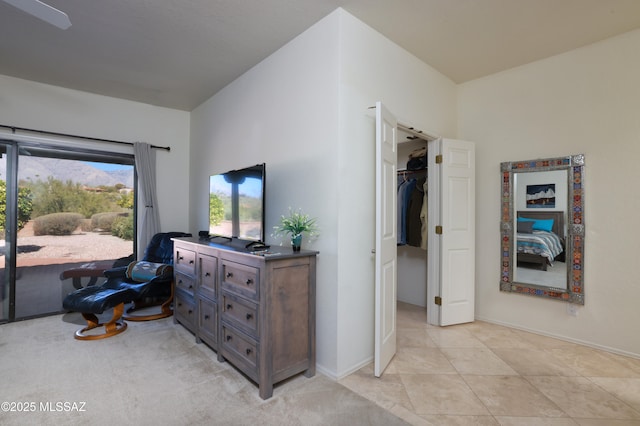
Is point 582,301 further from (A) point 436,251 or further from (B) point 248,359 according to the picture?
(B) point 248,359

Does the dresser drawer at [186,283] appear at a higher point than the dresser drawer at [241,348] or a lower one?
higher

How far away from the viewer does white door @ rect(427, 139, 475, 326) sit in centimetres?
330

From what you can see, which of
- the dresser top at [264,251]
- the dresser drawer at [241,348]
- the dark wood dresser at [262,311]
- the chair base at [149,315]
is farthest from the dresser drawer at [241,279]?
the chair base at [149,315]

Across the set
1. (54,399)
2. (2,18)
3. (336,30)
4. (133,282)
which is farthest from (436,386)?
(2,18)

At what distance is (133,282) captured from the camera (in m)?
3.53

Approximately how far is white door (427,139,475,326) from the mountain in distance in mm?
4010

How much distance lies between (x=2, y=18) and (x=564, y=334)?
555 cm

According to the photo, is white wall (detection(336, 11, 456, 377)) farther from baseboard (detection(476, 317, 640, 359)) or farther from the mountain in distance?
the mountain in distance

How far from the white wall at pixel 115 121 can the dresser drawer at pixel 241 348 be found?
2689mm

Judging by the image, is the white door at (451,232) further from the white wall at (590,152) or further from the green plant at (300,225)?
the green plant at (300,225)

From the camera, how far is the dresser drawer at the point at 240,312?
211 centimetres

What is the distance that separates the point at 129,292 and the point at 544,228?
14.0ft

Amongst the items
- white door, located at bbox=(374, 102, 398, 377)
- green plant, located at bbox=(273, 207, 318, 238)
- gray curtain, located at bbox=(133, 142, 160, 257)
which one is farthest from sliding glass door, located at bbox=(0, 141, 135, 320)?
white door, located at bbox=(374, 102, 398, 377)

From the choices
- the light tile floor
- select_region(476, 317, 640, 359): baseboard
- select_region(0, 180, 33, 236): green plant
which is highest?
select_region(0, 180, 33, 236): green plant
